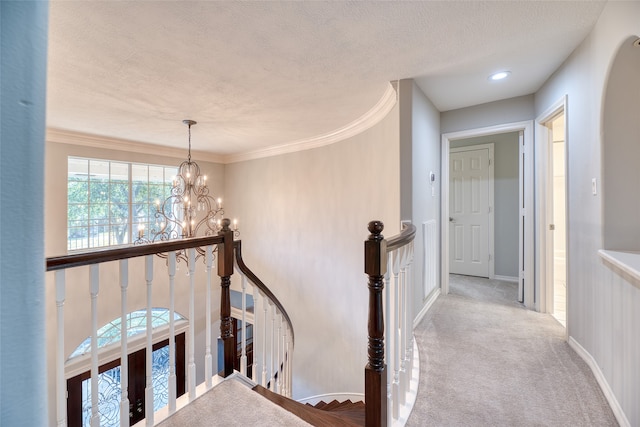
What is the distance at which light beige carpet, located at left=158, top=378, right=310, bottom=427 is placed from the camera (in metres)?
1.40

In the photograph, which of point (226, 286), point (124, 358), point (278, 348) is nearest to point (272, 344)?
point (278, 348)

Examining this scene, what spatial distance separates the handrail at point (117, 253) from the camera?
1.08 metres

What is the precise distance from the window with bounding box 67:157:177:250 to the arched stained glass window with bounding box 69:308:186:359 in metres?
1.22

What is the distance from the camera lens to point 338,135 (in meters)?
4.01

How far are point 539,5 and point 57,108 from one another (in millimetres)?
4159

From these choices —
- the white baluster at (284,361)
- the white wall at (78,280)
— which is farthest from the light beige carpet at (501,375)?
the white wall at (78,280)

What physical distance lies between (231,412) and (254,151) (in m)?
4.47

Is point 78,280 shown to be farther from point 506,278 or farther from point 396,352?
point 506,278

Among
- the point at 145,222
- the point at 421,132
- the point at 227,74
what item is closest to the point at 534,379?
the point at 421,132

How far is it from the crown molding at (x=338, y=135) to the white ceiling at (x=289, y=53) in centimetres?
13

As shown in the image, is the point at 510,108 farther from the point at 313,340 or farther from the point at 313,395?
the point at 313,395

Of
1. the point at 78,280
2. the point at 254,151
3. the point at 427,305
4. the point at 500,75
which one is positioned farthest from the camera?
the point at 254,151

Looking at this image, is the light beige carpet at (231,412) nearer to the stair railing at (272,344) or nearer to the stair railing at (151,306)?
the stair railing at (151,306)

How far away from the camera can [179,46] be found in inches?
72.9
